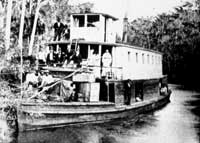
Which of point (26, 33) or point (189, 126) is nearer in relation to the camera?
point (189, 126)

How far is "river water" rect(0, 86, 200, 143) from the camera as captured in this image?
46.9 feet

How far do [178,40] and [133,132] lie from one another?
36.8m

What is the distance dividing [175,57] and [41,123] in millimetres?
39111

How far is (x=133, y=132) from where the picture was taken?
16203mm

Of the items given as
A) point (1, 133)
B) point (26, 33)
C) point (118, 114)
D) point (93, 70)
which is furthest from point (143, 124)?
point (26, 33)

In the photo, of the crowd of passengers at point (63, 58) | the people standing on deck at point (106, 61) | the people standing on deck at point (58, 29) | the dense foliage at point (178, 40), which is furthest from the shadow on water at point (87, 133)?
the dense foliage at point (178, 40)

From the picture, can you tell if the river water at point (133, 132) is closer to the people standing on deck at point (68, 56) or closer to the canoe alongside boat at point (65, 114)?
the canoe alongside boat at point (65, 114)

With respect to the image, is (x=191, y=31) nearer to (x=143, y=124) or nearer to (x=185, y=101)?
(x=185, y=101)

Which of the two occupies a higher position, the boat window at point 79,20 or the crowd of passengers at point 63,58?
the boat window at point 79,20

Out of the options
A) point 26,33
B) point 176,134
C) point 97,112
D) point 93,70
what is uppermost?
point 26,33

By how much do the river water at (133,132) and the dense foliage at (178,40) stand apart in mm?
27704

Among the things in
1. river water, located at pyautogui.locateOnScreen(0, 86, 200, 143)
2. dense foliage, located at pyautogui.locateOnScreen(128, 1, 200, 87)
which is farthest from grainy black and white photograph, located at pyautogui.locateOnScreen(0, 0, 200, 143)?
dense foliage, located at pyautogui.locateOnScreen(128, 1, 200, 87)

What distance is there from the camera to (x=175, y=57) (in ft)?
167

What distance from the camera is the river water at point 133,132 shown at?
14297 mm
